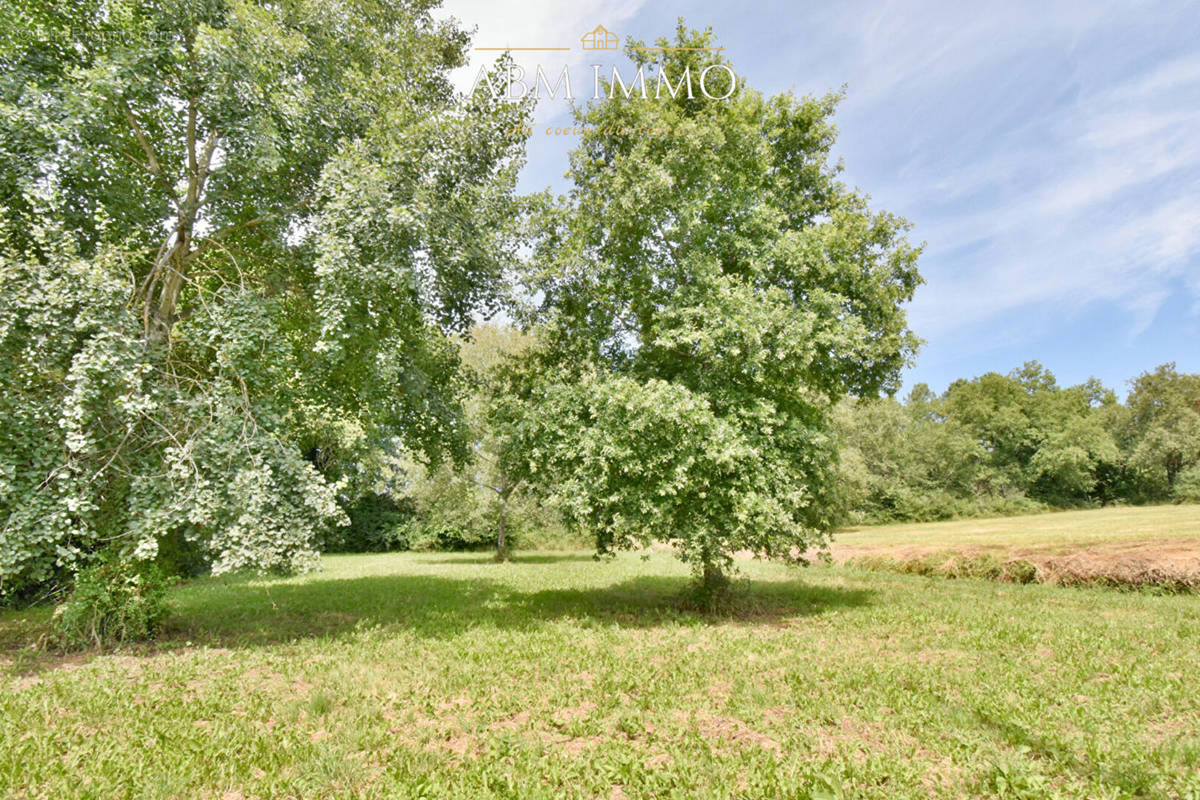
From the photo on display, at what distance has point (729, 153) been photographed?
43.5 ft

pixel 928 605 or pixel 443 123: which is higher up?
pixel 443 123

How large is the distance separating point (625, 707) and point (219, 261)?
12.2m

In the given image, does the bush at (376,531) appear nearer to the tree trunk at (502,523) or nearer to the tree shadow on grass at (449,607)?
the tree trunk at (502,523)

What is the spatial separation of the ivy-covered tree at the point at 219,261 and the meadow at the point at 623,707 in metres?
1.94

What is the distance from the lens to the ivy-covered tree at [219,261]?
827 cm

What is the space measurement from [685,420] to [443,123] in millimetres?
7814

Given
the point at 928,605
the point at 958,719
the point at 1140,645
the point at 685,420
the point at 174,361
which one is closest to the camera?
the point at 958,719

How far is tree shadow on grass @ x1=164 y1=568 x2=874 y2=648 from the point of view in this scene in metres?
11.2

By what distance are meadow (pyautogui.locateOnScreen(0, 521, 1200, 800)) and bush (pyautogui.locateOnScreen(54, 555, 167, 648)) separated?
463mm

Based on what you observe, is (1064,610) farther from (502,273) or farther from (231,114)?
(231,114)

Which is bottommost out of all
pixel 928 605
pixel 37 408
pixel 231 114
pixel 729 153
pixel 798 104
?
pixel 928 605

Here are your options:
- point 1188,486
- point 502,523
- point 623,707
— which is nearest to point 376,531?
point 502,523

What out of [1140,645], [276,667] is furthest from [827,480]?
[276,667]

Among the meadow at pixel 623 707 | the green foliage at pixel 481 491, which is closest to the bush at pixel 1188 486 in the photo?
the meadow at pixel 623 707
